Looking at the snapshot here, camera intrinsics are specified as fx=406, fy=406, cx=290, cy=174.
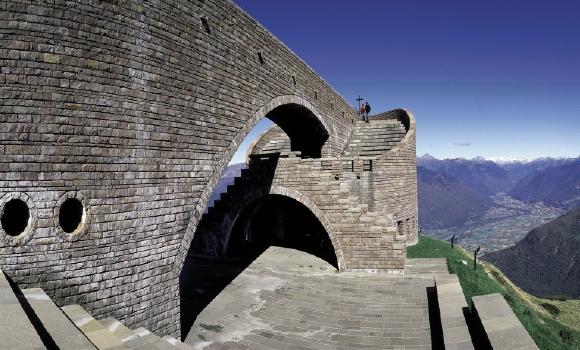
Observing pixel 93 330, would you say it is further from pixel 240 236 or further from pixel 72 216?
pixel 240 236

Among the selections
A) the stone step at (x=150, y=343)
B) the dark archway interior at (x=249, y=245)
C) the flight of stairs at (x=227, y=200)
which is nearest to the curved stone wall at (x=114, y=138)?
the stone step at (x=150, y=343)

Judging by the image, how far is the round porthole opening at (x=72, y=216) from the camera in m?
5.93

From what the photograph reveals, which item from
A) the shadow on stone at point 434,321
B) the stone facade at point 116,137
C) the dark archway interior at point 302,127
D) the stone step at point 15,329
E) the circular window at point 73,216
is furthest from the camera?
the dark archway interior at point 302,127

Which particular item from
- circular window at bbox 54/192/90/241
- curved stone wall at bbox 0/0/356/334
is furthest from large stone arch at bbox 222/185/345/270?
circular window at bbox 54/192/90/241

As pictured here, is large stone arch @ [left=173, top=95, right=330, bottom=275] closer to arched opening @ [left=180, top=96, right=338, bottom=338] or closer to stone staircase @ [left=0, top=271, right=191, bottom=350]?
arched opening @ [left=180, top=96, right=338, bottom=338]

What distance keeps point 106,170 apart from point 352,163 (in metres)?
9.06

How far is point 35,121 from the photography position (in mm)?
5430

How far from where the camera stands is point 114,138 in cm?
633

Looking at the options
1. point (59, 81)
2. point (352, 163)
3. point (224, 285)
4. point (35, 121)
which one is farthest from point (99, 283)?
point (352, 163)

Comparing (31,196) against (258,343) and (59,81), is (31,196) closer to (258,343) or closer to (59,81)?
(59,81)

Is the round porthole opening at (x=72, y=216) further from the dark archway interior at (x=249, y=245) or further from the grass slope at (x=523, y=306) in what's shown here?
the grass slope at (x=523, y=306)

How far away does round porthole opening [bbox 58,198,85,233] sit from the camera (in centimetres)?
593

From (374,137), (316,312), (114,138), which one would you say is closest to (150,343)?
(114,138)

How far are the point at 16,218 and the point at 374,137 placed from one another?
1808 centimetres
